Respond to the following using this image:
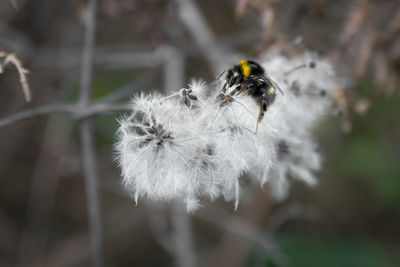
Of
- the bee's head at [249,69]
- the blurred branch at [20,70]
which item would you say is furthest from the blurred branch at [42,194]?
the bee's head at [249,69]

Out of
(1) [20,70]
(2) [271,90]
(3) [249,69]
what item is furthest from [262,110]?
(1) [20,70]

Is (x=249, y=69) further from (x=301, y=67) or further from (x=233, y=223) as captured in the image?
(x=233, y=223)

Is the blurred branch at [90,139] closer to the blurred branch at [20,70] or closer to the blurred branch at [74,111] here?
the blurred branch at [74,111]

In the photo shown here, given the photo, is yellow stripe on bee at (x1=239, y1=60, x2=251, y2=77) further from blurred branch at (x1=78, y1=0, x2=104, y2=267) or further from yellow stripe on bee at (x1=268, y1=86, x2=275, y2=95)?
blurred branch at (x1=78, y1=0, x2=104, y2=267)

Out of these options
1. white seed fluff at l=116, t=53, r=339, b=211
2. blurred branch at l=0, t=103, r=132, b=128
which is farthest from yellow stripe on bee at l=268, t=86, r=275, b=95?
blurred branch at l=0, t=103, r=132, b=128

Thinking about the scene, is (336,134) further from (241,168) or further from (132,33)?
(241,168)

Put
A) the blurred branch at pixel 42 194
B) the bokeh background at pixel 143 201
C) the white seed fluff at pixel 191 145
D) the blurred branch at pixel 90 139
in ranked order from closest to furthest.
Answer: the white seed fluff at pixel 191 145, the blurred branch at pixel 90 139, the bokeh background at pixel 143 201, the blurred branch at pixel 42 194
